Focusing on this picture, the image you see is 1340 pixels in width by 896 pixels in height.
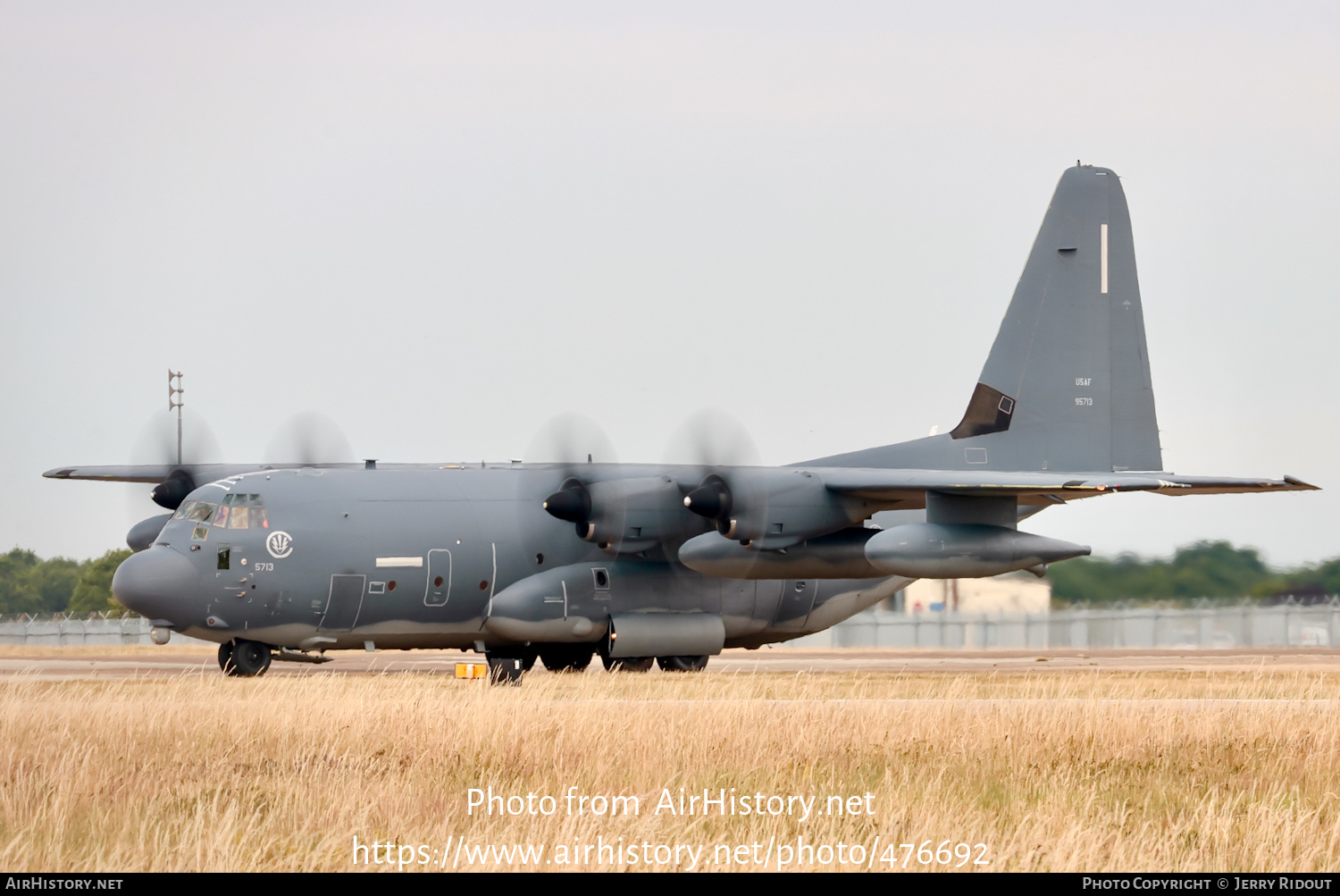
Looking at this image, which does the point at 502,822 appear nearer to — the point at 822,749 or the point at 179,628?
the point at 822,749

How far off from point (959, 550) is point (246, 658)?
12.3m

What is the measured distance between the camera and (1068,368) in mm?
29594

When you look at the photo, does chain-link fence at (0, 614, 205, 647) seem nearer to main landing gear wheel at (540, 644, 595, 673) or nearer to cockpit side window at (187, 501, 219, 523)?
main landing gear wheel at (540, 644, 595, 673)

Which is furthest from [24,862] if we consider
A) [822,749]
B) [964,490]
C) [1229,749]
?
[964,490]

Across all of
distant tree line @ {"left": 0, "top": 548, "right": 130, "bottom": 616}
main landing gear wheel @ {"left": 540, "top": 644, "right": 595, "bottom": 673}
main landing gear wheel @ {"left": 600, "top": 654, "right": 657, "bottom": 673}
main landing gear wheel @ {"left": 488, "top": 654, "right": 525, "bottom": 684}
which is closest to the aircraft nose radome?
main landing gear wheel @ {"left": 488, "top": 654, "right": 525, "bottom": 684}

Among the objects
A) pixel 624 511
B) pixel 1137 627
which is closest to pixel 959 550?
pixel 624 511

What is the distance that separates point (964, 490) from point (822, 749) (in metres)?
10.8

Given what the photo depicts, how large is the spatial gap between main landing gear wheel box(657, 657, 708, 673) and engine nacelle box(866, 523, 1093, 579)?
15.9 ft

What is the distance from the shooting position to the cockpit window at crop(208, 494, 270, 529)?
2439 centimetres

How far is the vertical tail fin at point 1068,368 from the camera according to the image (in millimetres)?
29078

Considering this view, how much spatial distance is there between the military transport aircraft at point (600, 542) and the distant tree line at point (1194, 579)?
6337mm

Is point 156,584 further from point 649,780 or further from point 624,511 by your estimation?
point 649,780

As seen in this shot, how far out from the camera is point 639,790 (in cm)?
1203

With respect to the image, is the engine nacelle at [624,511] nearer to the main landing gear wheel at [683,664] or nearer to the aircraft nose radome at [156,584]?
the main landing gear wheel at [683,664]
